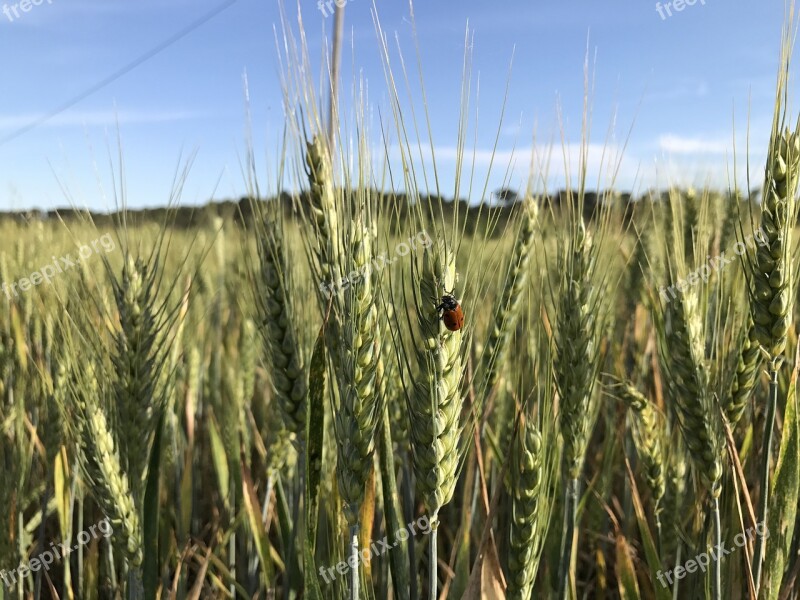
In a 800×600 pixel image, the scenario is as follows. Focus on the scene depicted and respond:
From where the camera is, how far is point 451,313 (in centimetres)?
104

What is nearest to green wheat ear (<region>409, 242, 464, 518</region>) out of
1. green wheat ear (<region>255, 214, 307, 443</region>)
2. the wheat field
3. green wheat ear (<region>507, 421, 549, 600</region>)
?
the wheat field

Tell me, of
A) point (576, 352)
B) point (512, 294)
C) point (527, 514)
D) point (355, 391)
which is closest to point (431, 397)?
point (355, 391)

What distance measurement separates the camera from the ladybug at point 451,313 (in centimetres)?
104

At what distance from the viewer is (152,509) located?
145 cm

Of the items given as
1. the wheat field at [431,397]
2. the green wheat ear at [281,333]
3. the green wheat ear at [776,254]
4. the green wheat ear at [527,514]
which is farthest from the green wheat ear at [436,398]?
the green wheat ear at [776,254]

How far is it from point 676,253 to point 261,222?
3.80 feet

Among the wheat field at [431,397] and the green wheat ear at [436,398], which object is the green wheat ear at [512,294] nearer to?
the wheat field at [431,397]

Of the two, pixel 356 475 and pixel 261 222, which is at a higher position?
pixel 261 222

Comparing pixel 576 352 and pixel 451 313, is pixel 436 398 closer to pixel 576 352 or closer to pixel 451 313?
pixel 451 313

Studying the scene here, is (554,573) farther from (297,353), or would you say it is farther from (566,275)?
(297,353)

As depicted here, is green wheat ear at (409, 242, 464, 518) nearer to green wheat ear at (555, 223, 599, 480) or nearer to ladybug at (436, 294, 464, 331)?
ladybug at (436, 294, 464, 331)

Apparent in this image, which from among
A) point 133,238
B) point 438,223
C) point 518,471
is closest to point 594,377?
point 518,471

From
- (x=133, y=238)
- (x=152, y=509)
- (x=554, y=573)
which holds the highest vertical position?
(x=133, y=238)

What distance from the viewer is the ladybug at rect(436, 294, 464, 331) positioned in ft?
3.42
